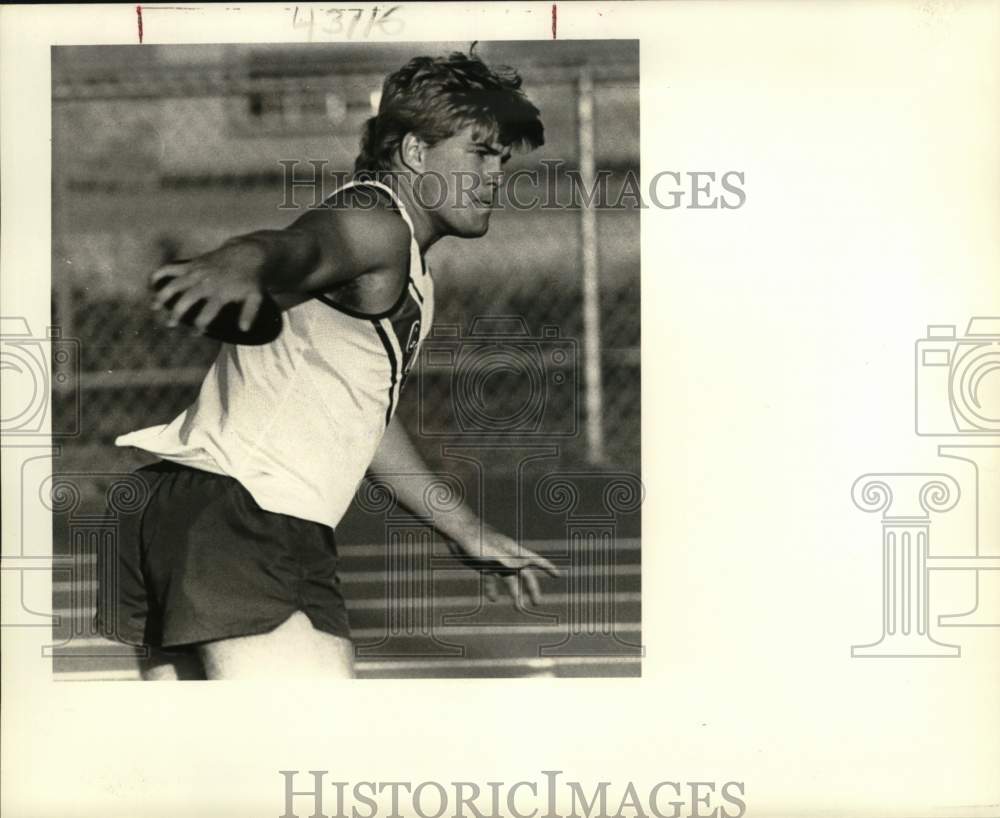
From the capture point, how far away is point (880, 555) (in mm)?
3416

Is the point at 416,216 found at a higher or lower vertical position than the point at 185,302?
higher

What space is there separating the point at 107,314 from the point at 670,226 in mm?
1551

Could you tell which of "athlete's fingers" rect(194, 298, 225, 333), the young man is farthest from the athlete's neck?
"athlete's fingers" rect(194, 298, 225, 333)

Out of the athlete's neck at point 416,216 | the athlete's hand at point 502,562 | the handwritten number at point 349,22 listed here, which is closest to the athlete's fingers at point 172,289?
the athlete's neck at point 416,216

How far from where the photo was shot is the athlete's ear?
3410 mm

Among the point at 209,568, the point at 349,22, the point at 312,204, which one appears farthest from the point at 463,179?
the point at 209,568

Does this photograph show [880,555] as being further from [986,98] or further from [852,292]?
[986,98]

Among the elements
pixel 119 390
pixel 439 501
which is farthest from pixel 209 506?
pixel 439 501

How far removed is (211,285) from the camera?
11.1 feet

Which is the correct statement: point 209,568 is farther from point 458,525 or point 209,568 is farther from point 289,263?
point 289,263

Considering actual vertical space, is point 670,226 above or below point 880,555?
above

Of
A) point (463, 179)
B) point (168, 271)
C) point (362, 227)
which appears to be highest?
point (463, 179)

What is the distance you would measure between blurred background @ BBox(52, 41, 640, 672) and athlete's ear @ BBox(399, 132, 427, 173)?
127mm

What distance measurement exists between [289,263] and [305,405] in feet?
1.26
